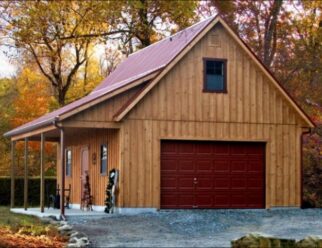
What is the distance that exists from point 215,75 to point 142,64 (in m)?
3.76

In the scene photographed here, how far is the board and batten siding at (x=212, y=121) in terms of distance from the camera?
2233 centimetres

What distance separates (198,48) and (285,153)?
4975mm

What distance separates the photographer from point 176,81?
75.7 ft

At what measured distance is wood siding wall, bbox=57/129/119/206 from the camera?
23281mm

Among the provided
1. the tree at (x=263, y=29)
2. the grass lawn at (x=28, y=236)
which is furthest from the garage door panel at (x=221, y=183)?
the tree at (x=263, y=29)

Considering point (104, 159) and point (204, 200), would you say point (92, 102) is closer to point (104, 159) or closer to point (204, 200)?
point (104, 159)

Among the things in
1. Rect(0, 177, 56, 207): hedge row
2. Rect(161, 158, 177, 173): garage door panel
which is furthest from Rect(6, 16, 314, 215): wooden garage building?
Rect(0, 177, 56, 207): hedge row

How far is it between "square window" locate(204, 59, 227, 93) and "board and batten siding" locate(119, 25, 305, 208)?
176mm

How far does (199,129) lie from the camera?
2328 cm

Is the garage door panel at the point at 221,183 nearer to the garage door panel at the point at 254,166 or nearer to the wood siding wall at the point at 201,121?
the garage door panel at the point at 254,166

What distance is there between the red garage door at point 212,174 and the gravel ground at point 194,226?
2.43 feet

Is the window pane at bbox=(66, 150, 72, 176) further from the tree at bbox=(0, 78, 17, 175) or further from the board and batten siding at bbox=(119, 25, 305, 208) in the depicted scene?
the tree at bbox=(0, 78, 17, 175)

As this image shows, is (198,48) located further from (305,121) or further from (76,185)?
(76,185)

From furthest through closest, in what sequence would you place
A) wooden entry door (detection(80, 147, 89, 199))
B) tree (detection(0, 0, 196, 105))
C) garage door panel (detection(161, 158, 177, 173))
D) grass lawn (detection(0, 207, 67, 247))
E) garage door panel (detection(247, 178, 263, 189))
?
wooden entry door (detection(80, 147, 89, 199)) < garage door panel (detection(247, 178, 263, 189)) < garage door panel (detection(161, 158, 177, 173)) < grass lawn (detection(0, 207, 67, 247)) < tree (detection(0, 0, 196, 105))
